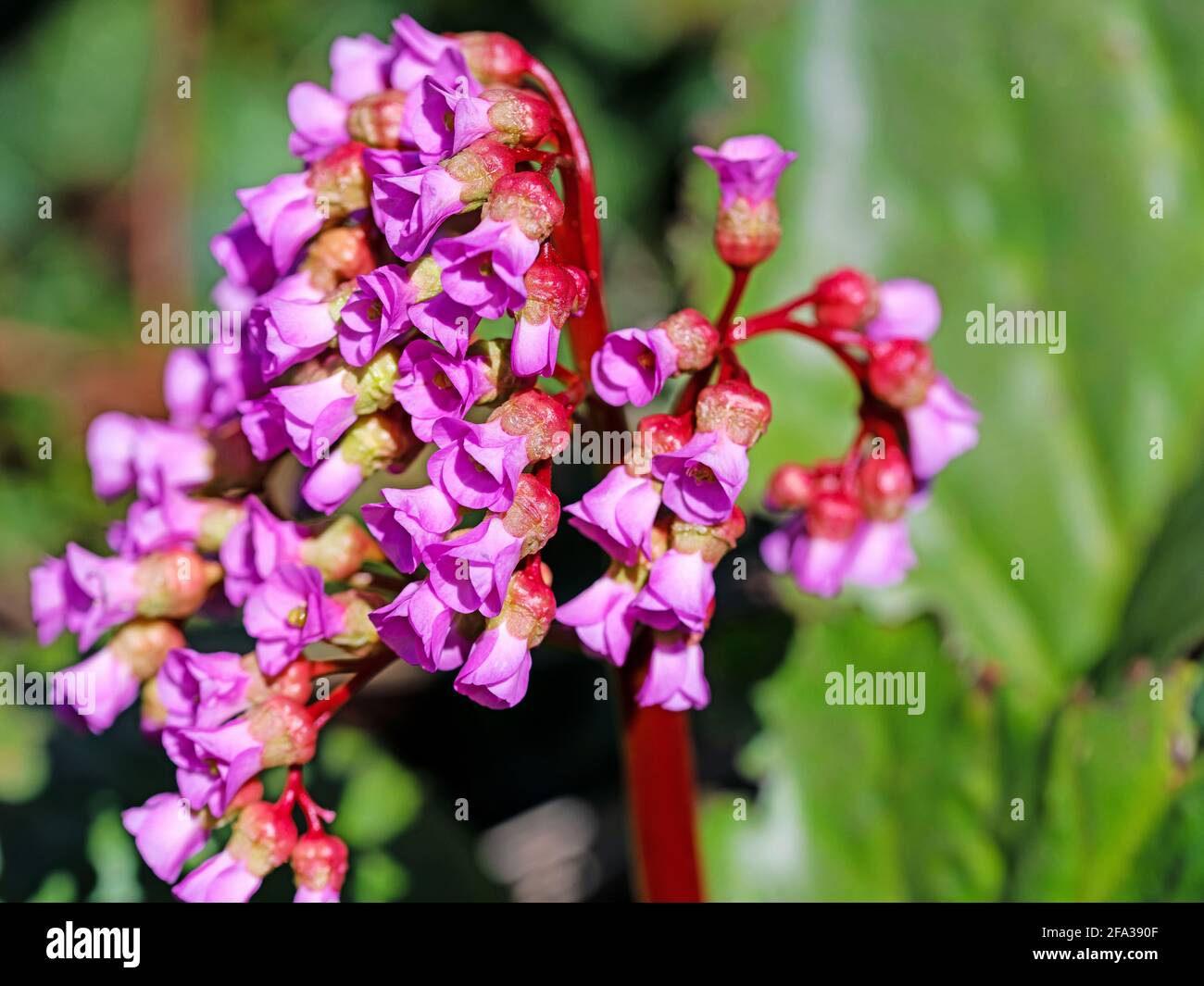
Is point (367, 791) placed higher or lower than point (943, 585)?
lower

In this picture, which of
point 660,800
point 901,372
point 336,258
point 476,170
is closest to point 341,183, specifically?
point 336,258

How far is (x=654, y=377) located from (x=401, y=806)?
87 centimetres

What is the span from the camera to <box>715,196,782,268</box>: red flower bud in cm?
100

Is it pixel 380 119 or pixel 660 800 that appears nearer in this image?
pixel 380 119

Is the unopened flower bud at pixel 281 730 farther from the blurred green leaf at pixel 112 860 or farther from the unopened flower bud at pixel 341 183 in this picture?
the blurred green leaf at pixel 112 860

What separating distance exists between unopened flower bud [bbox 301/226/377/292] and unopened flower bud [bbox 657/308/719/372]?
0.76ft

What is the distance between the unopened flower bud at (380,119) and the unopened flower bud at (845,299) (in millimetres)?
382

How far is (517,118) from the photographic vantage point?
848 mm

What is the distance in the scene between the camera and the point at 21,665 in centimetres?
159

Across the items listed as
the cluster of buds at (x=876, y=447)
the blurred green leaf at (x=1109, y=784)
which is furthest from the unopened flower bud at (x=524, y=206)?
the blurred green leaf at (x=1109, y=784)

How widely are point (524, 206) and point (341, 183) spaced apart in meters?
0.20

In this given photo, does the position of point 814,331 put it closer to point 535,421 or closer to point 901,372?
point 901,372

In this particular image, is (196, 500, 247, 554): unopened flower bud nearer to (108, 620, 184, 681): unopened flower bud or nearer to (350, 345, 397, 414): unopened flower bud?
(108, 620, 184, 681): unopened flower bud

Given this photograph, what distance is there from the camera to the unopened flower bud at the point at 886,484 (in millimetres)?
1126
